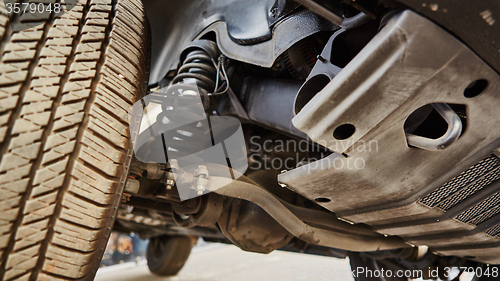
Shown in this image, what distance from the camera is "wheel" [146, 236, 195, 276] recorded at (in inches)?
114

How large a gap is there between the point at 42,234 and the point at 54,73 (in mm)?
322

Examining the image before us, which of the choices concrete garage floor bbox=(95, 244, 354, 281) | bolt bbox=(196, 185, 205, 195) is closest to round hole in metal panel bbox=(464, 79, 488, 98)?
bolt bbox=(196, 185, 205, 195)

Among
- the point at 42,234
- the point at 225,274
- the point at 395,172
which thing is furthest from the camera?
the point at 225,274

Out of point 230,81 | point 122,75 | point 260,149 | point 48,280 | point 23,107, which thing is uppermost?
point 230,81

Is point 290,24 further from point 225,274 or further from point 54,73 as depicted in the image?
point 225,274

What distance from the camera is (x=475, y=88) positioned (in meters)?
0.73

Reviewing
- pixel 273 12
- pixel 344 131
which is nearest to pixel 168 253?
pixel 273 12

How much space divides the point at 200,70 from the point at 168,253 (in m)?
2.02

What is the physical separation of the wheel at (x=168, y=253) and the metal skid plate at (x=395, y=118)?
2092mm

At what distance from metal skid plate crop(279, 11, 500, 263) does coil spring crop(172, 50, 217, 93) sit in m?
0.48

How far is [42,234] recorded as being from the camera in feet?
2.36

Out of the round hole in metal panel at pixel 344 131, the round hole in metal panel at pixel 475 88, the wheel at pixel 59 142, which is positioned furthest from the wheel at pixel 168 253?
the round hole in metal panel at pixel 475 88

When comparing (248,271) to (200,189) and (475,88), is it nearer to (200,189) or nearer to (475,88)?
(200,189)

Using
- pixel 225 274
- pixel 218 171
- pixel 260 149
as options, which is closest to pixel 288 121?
pixel 218 171
